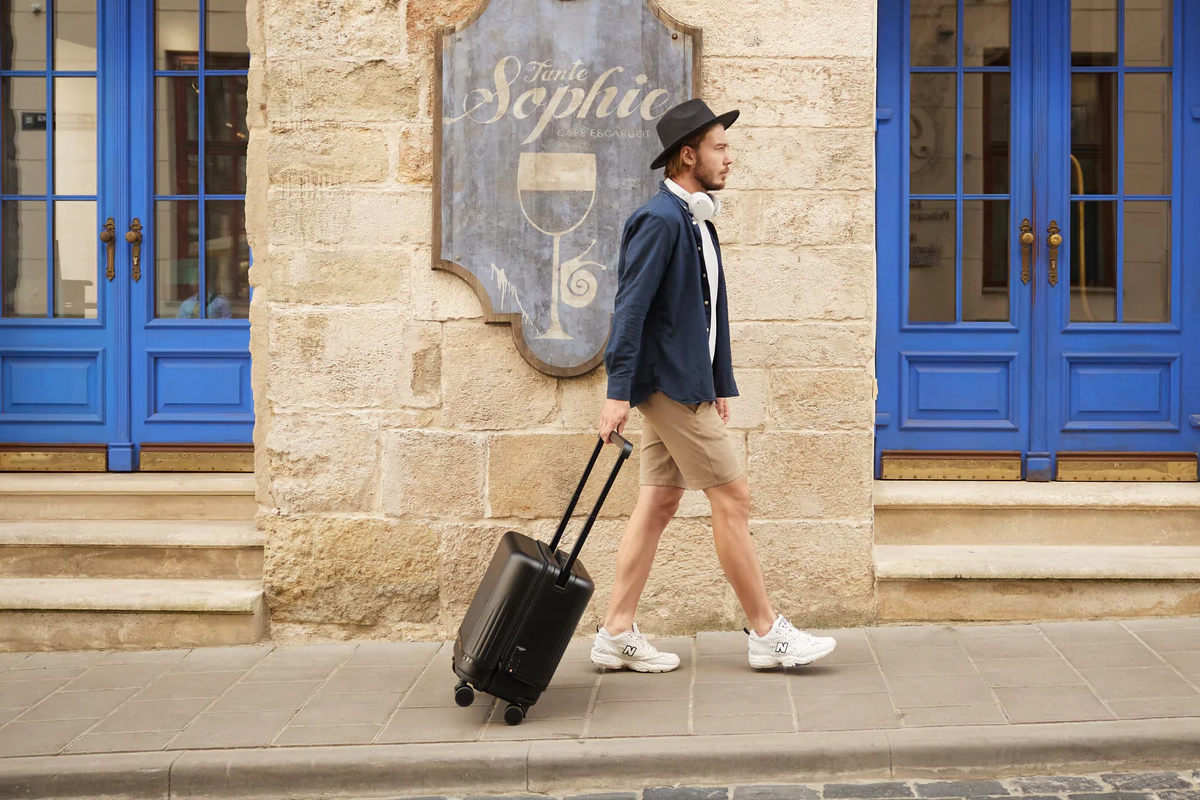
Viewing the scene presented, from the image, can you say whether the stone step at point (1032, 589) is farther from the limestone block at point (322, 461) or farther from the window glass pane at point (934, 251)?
the limestone block at point (322, 461)

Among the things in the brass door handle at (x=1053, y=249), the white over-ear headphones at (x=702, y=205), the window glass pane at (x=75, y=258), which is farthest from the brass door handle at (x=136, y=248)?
the brass door handle at (x=1053, y=249)

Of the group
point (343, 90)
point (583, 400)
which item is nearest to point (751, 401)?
point (583, 400)

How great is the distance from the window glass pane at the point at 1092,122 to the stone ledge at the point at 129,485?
4.12m

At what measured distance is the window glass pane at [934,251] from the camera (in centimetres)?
616

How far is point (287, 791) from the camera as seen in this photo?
398 centimetres

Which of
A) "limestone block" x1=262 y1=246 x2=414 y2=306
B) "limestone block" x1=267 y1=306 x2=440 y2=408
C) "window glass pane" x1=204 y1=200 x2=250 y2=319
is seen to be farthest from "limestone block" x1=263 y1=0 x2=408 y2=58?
"window glass pane" x1=204 y1=200 x2=250 y2=319

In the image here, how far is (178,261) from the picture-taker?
6.73m

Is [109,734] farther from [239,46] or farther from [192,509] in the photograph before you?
[239,46]

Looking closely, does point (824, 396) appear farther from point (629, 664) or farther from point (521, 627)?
point (521, 627)

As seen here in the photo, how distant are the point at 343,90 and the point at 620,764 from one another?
2893 millimetres

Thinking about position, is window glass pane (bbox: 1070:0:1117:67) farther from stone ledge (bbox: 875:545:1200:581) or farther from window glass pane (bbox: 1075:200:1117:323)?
stone ledge (bbox: 875:545:1200:581)

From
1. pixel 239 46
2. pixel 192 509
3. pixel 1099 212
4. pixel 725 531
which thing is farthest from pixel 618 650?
pixel 239 46

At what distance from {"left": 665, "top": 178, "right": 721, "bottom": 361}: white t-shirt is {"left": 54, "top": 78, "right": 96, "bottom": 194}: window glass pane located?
3551 millimetres

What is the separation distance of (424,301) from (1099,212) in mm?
3171
